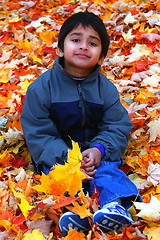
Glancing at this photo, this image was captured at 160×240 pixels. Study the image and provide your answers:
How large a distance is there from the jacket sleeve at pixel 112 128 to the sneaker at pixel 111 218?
1.93 ft

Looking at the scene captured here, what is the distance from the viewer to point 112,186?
1817 mm

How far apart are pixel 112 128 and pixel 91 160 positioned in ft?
1.24

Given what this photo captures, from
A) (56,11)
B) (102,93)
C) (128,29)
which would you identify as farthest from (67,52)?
(56,11)

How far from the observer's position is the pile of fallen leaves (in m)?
1.59

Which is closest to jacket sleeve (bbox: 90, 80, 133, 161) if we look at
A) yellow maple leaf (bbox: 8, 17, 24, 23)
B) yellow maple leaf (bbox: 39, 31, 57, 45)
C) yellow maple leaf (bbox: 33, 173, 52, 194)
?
yellow maple leaf (bbox: 33, 173, 52, 194)

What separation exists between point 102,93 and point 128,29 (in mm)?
2424

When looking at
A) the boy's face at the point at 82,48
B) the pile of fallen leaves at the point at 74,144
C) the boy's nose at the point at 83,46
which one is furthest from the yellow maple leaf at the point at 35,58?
the boy's nose at the point at 83,46

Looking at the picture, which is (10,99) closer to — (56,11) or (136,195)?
(136,195)

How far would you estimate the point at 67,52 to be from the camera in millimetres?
2119

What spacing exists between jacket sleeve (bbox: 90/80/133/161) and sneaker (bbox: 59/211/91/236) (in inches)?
25.2

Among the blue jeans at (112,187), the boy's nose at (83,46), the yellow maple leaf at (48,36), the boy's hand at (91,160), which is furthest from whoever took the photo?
the yellow maple leaf at (48,36)

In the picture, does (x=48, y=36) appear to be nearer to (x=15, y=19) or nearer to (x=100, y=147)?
(x=15, y=19)

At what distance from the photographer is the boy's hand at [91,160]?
1.92 metres

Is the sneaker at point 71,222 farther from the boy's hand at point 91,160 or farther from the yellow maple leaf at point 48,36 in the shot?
the yellow maple leaf at point 48,36
